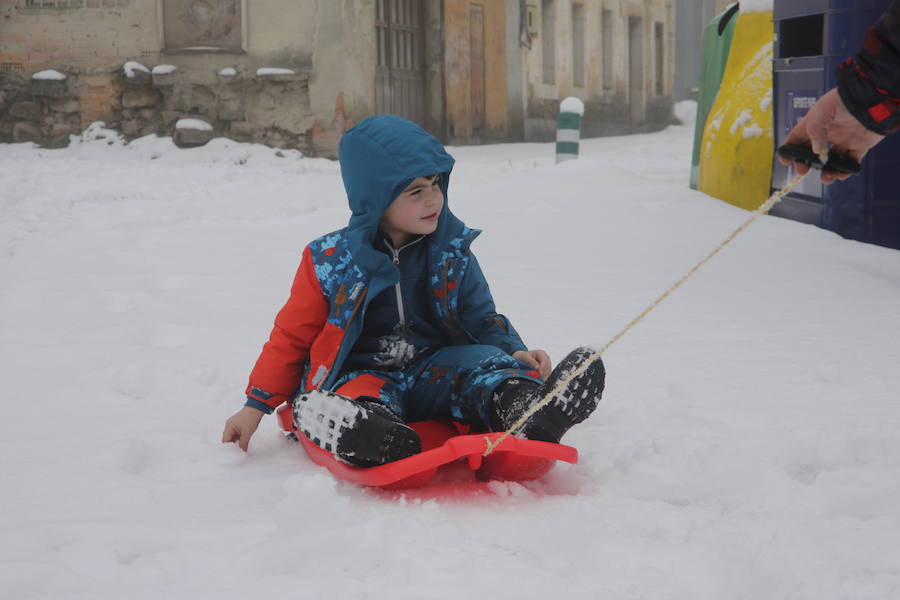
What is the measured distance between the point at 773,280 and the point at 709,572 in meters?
2.92

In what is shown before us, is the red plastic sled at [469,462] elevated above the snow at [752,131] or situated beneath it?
situated beneath

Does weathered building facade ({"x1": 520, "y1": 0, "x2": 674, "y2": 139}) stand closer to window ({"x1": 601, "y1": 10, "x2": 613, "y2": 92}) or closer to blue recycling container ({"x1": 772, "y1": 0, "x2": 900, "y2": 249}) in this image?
window ({"x1": 601, "y1": 10, "x2": 613, "y2": 92})

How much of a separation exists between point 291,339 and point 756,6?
4436mm

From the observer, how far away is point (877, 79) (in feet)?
5.47

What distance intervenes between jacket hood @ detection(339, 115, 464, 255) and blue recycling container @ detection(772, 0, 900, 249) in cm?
299

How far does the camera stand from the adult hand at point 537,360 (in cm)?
246

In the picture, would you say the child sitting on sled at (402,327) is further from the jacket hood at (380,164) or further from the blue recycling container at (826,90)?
the blue recycling container at (826,90)

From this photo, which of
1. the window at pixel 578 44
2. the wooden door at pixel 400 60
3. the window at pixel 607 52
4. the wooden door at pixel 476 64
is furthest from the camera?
the window at pixel 607 52

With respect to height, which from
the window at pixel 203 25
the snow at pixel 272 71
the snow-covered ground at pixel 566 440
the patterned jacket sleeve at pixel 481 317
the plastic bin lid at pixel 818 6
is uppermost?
the window at pixel 203 25

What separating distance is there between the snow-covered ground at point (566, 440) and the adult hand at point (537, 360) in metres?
0.18

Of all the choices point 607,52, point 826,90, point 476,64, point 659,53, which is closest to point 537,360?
point 826,90

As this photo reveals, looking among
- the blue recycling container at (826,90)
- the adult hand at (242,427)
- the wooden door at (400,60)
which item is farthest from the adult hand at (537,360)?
the wooden door at (400,60)

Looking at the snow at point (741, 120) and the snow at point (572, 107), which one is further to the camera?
the snow at point (572, 107)

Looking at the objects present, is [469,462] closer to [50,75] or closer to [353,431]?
[353,431]
